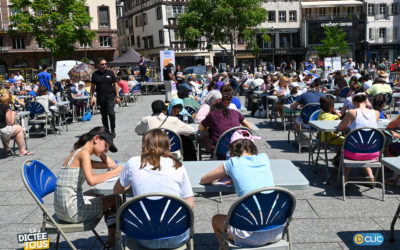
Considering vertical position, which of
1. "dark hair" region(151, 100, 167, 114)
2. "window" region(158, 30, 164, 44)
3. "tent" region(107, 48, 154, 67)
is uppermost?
"window" region(158, 30, 164, 44)

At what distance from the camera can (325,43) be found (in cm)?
5506

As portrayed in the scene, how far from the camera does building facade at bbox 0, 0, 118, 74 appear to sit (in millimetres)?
52406

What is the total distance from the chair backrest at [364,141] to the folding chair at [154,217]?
324cm

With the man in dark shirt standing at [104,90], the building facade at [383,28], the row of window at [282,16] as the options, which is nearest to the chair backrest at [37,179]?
the man in dark shirt standing at [104,90]

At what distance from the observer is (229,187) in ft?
11.8

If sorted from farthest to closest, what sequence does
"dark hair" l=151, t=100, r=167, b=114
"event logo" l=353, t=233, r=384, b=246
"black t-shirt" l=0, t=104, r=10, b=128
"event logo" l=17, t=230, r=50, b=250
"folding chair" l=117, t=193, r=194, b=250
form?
"black t-shirt" l=0, t=104, r=10, b=128
"dark hair" l=151, t=100, r=167, b=114
"event logo" l=353, t=233, r=384, b=246
"event logo" l=17, t=230, r=50, b=250
"folding chair" l=117, t=193, r=194, b=250

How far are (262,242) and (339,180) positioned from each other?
3.78m

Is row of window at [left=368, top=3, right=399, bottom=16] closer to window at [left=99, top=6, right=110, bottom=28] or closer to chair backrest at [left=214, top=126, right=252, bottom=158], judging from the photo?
window at [left=99, top=6, right=110, bottom=28]

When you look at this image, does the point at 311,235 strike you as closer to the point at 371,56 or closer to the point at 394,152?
the point at 394,152

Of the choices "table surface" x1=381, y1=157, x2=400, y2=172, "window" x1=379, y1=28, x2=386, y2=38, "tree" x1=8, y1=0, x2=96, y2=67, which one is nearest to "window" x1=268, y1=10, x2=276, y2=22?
"window" x1=379, y1=28, x2=386, y2=38

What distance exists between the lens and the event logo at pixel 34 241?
4.24m

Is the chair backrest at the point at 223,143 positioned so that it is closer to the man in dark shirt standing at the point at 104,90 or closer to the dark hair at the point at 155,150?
the dark hair at the point at 155,150

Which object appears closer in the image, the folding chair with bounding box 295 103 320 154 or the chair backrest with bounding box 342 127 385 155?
the chair backrest with bounding box 342 127 385 155

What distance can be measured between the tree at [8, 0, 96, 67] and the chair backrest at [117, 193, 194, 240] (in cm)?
3051
